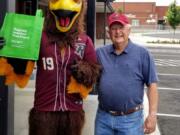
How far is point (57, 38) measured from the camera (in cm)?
333

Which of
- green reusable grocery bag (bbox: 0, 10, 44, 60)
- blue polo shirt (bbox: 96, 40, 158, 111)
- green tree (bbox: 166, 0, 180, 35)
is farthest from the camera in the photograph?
green tree (bbox: 166, 0, 180, 35)

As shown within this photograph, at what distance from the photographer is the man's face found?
3.52 meters

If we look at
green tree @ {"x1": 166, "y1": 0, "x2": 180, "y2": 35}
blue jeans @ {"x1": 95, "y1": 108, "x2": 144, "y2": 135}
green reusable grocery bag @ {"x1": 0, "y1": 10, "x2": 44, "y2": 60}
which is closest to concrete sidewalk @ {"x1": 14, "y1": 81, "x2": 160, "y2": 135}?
blue jeans @ {"x1": 95, "y1": 108, "x2": 144, "y2": 135}

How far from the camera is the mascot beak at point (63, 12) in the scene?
329 centimetres

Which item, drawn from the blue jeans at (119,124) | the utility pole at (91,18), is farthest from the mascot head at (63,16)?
the utility pole at (91,18)

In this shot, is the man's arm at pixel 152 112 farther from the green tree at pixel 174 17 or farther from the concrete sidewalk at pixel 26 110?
the green tree at pixel 174 17

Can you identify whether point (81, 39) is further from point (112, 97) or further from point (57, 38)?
point (112, 97)

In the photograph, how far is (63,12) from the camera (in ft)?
10.8

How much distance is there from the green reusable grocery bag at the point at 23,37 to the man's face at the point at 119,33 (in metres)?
0.61

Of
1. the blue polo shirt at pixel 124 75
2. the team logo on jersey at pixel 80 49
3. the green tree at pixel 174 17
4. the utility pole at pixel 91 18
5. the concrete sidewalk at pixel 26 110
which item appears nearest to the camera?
the team logo on jersey at pixel 80 49

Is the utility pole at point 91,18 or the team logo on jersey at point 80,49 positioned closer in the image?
the team logo on jersey at point 80,49

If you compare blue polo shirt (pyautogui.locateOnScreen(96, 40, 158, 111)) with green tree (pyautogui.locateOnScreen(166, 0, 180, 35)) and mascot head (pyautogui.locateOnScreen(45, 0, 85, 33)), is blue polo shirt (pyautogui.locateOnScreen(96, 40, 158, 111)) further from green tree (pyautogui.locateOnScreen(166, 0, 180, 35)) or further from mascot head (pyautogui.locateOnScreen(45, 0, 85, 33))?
green tree (pyautogui.locateOnScreen(166, 0, 180, 35))

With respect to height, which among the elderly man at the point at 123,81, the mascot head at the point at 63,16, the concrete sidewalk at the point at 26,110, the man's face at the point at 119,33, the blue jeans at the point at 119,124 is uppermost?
the mascot head at the point at 63,16

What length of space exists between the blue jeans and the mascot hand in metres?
0.40
